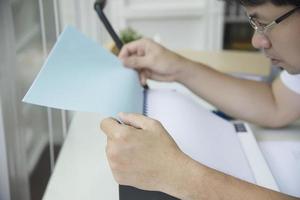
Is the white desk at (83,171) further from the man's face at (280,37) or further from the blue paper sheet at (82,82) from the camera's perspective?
the man's face at (280,37)

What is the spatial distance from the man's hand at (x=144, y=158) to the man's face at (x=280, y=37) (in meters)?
0.30

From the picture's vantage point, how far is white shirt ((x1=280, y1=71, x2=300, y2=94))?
0.95 meters

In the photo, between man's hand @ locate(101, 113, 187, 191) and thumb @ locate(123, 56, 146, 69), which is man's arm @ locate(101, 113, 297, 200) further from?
thumb @ locate(123, 56, 146, 69)

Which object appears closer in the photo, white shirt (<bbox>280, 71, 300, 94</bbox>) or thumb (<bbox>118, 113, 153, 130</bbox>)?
thumb (<bbox>118, 113, 153, 130</bbox>)

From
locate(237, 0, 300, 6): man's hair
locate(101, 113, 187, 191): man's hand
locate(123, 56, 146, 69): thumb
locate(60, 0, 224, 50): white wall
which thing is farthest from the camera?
locate(60, 0, 224, 50): white wall

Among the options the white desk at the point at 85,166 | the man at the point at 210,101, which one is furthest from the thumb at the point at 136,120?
the white desk at the point at 85,166

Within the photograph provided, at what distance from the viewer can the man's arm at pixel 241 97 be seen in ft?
3.17

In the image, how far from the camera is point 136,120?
569mm

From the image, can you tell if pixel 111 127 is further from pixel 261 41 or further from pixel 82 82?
pixel 261 41

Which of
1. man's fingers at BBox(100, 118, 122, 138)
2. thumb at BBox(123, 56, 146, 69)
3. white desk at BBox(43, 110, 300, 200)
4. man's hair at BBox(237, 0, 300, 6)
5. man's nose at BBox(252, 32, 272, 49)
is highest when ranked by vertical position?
man's hair at BBox(237, 0, 300, 6)

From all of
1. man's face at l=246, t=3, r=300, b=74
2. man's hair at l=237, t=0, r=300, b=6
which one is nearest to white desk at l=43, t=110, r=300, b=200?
man's face at l=246, t=3, r=300, b=74

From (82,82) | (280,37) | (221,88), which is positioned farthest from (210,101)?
(82,82)

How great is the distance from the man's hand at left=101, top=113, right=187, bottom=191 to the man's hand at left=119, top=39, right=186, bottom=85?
39 cm

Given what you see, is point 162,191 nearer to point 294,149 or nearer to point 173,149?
point 173,149
